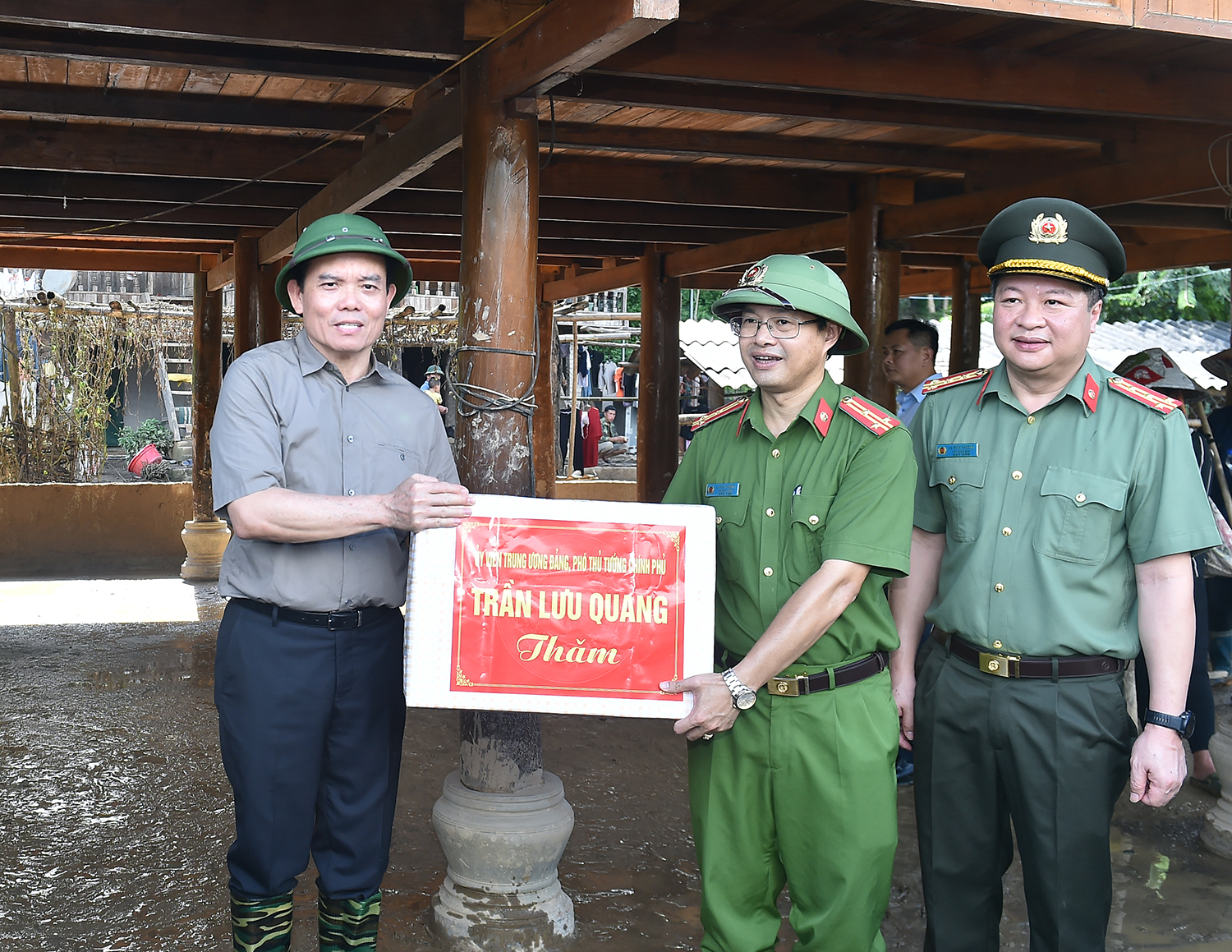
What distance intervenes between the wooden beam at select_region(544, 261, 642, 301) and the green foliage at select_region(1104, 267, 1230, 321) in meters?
13.7

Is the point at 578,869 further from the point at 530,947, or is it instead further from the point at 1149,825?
the point at 1149,825

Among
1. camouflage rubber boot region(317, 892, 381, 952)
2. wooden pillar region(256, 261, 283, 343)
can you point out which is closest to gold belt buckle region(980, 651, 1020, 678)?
camouflage rubber boot region(317, 892, 381, 952)

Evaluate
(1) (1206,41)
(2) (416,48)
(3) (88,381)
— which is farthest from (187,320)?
(1) (1206,41)

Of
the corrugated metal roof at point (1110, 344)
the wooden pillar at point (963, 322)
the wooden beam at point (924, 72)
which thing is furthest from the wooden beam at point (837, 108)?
the corrugated metal roof at point (1110, 344)

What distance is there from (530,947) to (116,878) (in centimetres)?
152

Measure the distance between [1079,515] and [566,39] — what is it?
1.90m

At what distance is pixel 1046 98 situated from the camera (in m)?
4.55

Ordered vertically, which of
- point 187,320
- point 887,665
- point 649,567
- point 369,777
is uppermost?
point 187,320

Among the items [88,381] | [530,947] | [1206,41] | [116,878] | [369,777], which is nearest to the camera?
[369,777]

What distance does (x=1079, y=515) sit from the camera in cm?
241

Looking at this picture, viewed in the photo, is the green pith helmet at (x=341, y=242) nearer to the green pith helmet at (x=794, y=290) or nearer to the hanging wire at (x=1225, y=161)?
the green pith helmet at (x=794, y=290)

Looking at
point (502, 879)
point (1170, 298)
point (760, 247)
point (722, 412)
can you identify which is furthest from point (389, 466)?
point (1170, 298)

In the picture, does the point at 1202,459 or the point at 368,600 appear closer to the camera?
the point at 368,600

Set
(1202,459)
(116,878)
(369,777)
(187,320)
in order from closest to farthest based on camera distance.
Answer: (369,777), (116,878), (1202,459), (187,320)
